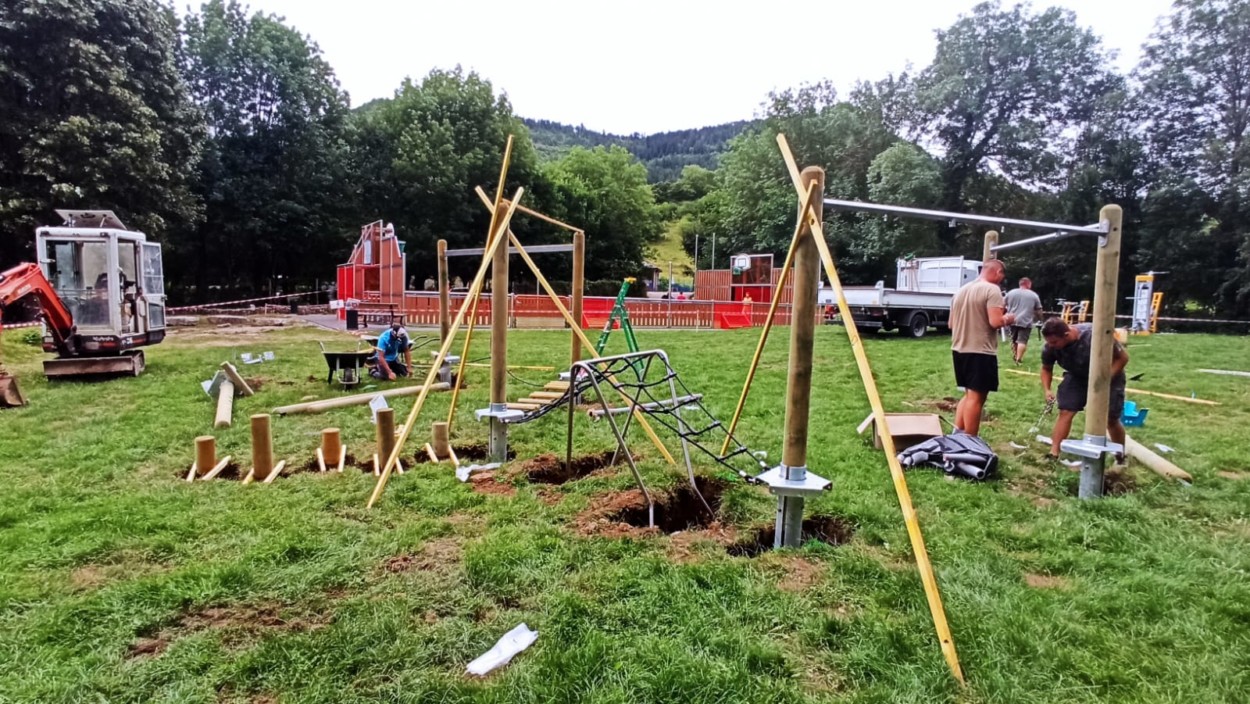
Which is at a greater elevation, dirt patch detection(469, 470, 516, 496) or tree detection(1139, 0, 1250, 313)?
tree detection(1139, 0, 1250, 313)

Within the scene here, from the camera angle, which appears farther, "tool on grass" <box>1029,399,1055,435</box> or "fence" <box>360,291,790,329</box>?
"fence" <box>360,291,790,329</box>

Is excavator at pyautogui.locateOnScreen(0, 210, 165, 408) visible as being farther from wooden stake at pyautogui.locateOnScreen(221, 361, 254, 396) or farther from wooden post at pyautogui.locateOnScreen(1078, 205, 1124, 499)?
wooden post at pyautogui.locateOnScreen(1078, 205, 1124, 499)

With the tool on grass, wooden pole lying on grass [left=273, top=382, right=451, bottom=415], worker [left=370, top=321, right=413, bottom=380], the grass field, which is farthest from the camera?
worker [left=370, top=321, right=413, bottom=380]

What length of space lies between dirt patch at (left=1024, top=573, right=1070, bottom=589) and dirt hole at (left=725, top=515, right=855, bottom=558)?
902 millimetres

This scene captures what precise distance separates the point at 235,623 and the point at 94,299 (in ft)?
31.9

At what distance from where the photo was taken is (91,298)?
32.3 feet

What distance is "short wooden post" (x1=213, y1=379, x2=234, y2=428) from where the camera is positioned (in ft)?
21.8

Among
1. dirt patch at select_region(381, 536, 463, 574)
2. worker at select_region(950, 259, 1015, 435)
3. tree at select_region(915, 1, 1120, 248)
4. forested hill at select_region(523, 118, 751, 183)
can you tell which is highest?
forested hill at select_region(523, 118, 751, 183)

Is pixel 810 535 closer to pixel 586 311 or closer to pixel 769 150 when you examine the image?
pixel 586 311

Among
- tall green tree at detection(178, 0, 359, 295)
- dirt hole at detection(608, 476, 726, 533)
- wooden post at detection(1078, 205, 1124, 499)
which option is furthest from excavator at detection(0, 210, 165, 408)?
tall green tree at detection(178, 0, 359, 295)

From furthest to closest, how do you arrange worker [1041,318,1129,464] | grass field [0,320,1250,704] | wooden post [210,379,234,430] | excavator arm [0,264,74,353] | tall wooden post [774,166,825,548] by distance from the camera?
1. excavator arm [0,264,74,353]
2. wooden post [210,379,234,430]
3. worker [1041,318,1129,464]
4. tall wooden post [774,166,825,548]
5. grass field [0,320,1250,704]

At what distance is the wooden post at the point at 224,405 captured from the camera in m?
6.64

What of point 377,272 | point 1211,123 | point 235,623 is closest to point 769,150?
point 1211,123

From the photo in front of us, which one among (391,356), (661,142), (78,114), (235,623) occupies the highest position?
(661,142)
